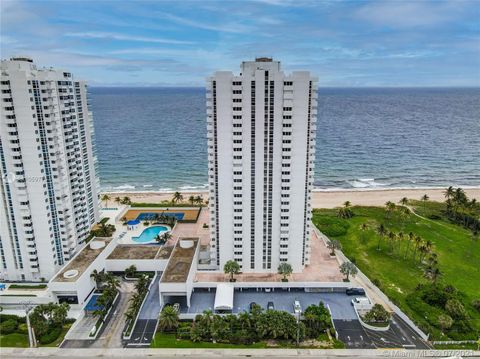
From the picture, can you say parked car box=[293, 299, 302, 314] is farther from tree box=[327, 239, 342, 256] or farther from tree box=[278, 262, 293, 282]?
tree box=[327, 239, 342, 256]

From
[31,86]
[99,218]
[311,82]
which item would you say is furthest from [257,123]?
[99,218]

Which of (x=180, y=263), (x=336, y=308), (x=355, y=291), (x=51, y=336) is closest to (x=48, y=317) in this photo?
(x=51, y=336)

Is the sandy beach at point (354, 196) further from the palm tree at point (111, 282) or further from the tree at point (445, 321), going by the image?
the tree at point (445, 321)

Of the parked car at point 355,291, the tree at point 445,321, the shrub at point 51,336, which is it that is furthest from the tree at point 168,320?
the tree at point 445,321

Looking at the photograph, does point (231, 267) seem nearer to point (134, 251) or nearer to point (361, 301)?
point (134, 251)

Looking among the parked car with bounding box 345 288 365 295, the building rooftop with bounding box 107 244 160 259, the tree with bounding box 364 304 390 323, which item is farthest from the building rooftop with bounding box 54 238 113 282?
the tree with bounding box 364 304 390 323
